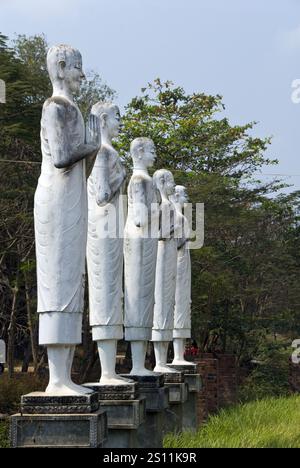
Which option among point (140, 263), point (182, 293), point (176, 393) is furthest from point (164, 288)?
point (140, 263)

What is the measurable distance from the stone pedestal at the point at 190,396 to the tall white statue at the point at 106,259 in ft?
14.9

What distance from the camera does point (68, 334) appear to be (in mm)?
6867

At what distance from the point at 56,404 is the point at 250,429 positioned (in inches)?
→ 219

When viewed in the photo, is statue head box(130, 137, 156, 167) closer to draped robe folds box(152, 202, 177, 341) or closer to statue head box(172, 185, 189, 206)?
draped robe folds box(152, 202, 177, 341)

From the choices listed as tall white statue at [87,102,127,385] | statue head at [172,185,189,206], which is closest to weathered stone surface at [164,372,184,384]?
statue head at [172,185,189,206]

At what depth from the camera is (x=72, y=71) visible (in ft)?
23.9

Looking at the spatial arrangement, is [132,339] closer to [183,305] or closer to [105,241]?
[105,241]

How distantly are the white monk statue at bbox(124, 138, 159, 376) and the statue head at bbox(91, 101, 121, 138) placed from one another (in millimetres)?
878

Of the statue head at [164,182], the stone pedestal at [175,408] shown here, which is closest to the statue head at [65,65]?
the statue head at [164,182]

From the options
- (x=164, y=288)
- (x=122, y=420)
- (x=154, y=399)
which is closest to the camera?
(x=122, y=420)

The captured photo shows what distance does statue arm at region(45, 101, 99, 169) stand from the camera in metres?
6.94

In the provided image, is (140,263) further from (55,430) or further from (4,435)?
(55,430)
